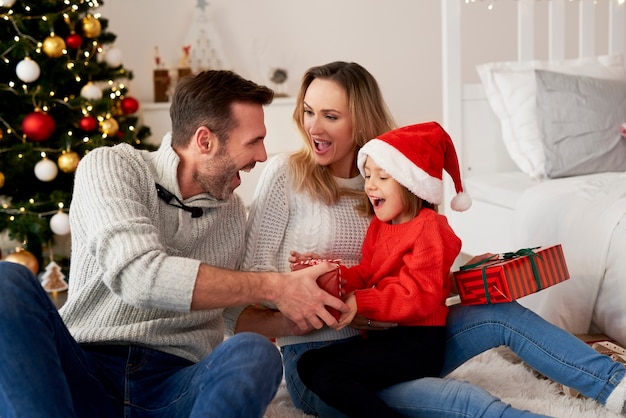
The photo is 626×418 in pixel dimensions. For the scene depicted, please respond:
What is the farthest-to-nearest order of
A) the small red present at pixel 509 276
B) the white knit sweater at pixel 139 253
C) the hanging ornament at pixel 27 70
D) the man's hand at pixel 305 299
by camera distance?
1. the hanging ornament at pixel 27 70
2. the small red present at pixel 509 276
3. the man's hand at pixel 305 299
4. the white knit sweater at pixel 139 253

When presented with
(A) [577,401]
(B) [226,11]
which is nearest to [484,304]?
(A) [577,401]

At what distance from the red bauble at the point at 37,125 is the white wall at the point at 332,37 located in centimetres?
114

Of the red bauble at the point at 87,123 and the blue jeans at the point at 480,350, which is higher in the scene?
the red bauble at the point at 87,123

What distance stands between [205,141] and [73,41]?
201 centimetres

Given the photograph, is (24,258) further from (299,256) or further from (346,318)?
(346,318)

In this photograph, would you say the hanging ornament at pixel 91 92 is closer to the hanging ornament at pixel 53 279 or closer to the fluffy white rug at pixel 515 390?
the hanging ornament at pixel 53 279

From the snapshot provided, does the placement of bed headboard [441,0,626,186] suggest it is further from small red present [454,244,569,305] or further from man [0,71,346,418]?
man [0,71,346,418]

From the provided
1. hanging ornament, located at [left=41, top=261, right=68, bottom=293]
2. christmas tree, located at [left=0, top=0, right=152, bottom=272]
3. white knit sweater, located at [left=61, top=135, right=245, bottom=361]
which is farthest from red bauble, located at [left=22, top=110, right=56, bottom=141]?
white knit sweater, located at [left=61, top=135, right=245, bottom=361]

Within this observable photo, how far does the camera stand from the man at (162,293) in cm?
127

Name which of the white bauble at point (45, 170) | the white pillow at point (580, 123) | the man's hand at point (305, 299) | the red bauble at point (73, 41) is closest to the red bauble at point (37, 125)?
the white bauble at point (45, 170)

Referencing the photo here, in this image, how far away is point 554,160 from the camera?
9.50ft

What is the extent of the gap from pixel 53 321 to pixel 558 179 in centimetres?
202

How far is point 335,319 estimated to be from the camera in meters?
1.57

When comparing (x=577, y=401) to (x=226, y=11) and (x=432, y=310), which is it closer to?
(x=432, y=310)
